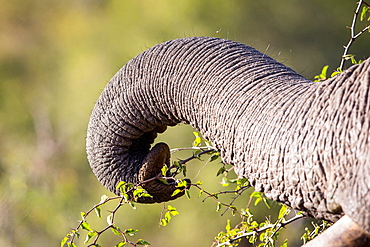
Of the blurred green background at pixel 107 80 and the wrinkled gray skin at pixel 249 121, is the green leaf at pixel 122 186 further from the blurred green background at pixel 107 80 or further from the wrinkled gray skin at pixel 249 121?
the blurred green background at pixel 107 80

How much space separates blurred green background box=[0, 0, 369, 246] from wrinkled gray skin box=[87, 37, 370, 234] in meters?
3.45

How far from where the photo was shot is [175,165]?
151 cm

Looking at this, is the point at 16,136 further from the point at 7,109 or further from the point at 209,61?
the point at 209,61

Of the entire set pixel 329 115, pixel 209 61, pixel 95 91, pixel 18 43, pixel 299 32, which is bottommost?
pixel 329 115

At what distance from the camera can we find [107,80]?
5773 mm

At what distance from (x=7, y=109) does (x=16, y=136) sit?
426mm

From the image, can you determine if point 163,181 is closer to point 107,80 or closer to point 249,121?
point 249,121

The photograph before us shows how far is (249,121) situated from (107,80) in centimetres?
475

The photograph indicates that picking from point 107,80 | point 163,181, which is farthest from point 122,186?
point 107,80

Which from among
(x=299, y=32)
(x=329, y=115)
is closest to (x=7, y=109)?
(x=299, y=32)

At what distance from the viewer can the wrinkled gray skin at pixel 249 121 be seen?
3.08ft

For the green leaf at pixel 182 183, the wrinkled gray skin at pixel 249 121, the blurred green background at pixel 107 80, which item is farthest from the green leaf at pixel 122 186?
the blurred green background at pixel 107 80

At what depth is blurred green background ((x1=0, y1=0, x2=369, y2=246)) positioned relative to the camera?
5.39 m

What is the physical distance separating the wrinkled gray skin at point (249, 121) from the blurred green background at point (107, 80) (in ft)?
11.3
